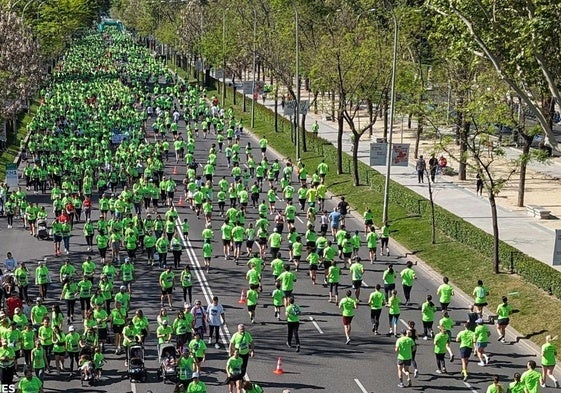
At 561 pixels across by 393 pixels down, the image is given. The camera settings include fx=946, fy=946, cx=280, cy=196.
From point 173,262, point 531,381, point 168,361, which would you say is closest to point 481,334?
point 531,381

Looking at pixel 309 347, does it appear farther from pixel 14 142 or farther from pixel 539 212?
pixel 14 142

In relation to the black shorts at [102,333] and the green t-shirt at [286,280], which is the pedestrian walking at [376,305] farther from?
the black shorts at [102,333]

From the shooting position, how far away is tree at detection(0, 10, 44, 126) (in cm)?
5338

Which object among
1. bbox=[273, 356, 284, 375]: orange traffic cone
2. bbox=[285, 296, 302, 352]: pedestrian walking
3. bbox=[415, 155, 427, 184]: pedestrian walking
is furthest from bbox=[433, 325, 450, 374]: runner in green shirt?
bbox=[415, 155, 427, 184]: pedestrian walking

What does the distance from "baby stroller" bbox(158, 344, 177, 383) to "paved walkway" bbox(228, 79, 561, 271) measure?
15288mm

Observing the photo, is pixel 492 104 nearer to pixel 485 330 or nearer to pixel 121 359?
pixel 485 330

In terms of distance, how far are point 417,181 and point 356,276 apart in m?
21.6

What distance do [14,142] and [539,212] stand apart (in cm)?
3367

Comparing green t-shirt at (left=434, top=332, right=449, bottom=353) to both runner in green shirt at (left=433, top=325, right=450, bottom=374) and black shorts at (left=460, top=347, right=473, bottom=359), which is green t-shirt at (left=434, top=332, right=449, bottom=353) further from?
black shorts at (left=460, top=347, right=473, bottom=359)

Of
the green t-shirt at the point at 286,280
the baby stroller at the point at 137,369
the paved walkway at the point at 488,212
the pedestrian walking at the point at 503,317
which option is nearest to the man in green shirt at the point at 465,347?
the pedestrian walking at the point at 503,317

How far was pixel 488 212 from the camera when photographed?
40.8 metres

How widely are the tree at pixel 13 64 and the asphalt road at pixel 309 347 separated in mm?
21791

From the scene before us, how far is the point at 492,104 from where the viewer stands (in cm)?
3381

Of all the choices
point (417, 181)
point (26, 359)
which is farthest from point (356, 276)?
point (417, 181)
